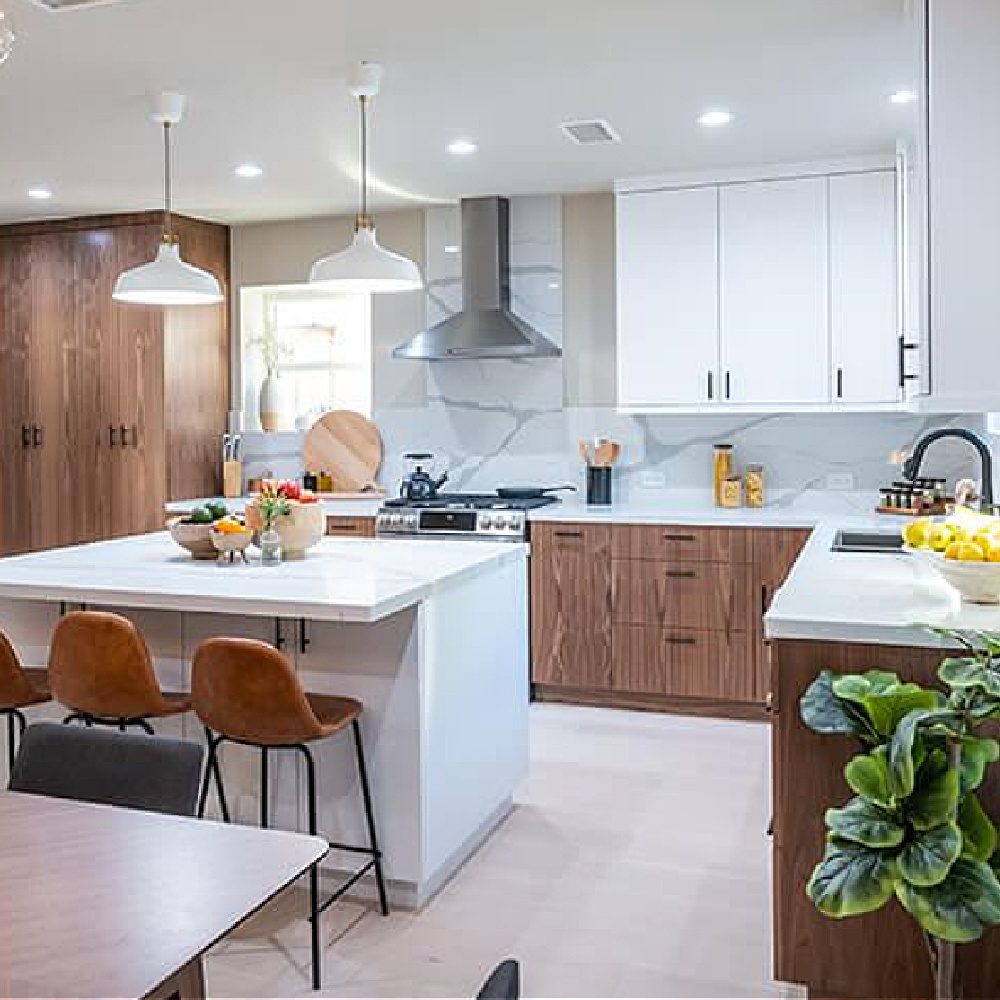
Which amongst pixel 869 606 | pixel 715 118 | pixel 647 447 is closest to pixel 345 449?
pixel 647 447

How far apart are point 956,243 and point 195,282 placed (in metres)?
2.51

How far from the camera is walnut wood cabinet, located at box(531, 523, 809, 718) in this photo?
493 centimetres

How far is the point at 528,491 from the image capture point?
5684mm

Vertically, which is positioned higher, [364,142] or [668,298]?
[364,142]

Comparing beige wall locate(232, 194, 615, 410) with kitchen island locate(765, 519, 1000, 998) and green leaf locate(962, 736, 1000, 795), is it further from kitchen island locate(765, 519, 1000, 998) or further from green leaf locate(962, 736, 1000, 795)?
green leaf locate(962, 736, 1000, 795)

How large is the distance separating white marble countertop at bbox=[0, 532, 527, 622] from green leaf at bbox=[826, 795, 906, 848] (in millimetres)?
1216

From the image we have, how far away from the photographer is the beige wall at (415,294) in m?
5.70

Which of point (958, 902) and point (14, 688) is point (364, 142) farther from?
point (958, 902)

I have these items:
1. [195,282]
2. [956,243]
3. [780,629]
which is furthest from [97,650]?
[956,243]

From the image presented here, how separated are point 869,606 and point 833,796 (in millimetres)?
439

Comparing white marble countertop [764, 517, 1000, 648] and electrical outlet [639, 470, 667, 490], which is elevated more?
electrical outlet [639, 470, 667, 490]

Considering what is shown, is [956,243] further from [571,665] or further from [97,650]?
[571,665]

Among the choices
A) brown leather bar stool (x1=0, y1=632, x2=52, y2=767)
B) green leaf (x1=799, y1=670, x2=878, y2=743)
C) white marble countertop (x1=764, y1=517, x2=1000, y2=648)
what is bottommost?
brown leather bar stool (x1=0, y1=632, x2=52, y2=767)

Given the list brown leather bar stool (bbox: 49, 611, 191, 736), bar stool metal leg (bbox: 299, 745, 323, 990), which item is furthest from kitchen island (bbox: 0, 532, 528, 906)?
bar stool metal leg (bbox: 299, 745, 323, 990)
